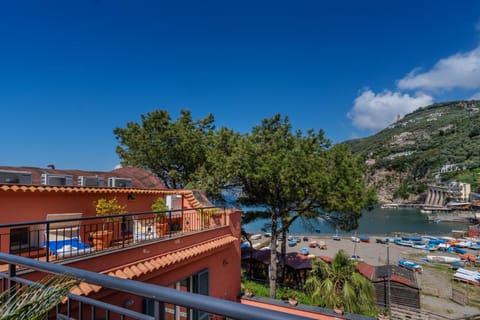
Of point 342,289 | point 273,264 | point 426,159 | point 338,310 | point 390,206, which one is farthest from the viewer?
point 426,159

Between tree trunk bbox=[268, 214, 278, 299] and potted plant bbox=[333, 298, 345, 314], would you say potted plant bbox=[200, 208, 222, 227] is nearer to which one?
tree trunk bbox=[268, 214, 278, 299]

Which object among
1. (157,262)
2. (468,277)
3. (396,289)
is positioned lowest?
(468,277)

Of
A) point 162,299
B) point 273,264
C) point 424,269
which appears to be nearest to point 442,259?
point 424,269

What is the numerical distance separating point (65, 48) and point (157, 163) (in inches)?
316

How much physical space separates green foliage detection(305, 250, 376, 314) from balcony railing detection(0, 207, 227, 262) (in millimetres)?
4526

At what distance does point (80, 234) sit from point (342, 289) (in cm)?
904

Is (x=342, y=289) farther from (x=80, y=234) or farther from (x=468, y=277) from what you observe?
(x=468, y=277)

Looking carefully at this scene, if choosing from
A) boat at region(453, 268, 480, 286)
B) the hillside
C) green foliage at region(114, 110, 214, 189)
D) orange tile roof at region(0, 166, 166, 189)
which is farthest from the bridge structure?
orange tile roof at region(0, 166, 166, 189)

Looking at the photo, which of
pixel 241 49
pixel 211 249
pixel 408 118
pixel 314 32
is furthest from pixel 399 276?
pixel 408 118

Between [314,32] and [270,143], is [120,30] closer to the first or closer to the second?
[270,143]

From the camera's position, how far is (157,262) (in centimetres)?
643

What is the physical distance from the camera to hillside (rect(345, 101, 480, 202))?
273 feet

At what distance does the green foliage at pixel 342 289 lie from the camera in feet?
32.6

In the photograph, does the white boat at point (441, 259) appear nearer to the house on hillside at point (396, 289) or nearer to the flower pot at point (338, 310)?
the house on hillside at point (396, 289)
